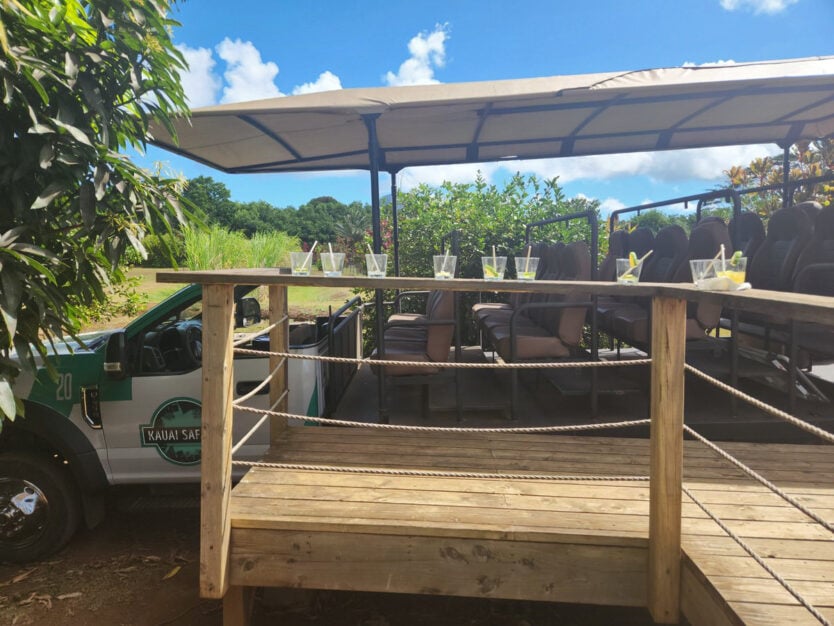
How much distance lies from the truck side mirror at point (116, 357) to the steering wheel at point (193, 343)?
0.97ft

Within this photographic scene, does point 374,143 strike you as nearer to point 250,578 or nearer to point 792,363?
point 250,578

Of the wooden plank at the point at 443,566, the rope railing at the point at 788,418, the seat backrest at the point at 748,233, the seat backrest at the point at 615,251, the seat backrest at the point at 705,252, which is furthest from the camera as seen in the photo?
the seat backrest at the point at 615,251

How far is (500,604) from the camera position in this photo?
8.65 feet

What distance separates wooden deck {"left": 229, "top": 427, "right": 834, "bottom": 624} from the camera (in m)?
1.65

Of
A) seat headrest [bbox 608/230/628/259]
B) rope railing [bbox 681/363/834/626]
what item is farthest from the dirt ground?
seat headrest [bbox 608/230/628/259]

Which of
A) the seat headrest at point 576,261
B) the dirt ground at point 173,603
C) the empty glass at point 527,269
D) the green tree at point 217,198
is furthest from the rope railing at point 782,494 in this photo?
the green tree at point 217,198

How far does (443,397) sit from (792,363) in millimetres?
1826

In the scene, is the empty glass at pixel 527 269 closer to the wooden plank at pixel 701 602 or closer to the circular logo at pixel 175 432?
the wooden plank at pixel 701 602

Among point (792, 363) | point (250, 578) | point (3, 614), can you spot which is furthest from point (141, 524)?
point (792, 363)

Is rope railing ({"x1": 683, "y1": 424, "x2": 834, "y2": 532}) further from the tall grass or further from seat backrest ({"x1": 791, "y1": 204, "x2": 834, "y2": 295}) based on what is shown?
the tall grass

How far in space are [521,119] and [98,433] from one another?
3174 millimetres

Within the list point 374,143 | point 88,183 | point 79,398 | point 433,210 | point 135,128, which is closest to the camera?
point 88,183

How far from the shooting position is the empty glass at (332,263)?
6.84 feet

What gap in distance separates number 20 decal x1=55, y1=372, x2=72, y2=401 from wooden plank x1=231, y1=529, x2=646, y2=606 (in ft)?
4.67
